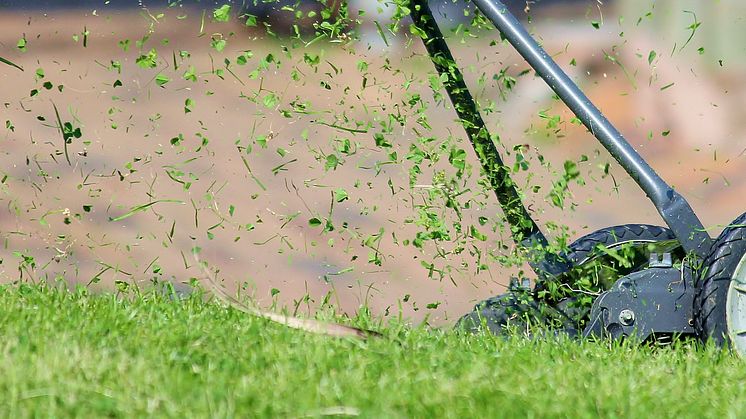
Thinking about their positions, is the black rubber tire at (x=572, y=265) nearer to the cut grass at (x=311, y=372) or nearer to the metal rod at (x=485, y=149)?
the metal rod at (x=485, y=149)

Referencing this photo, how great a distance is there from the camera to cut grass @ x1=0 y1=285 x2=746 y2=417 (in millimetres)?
2043

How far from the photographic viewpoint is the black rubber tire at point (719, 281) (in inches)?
112

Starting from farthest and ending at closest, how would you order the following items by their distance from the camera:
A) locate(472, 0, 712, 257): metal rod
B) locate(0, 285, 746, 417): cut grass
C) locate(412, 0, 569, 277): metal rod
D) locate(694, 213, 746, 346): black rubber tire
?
locate(412, 0, 569, 277): metal rod → locate(472, 0, 712, 257): metal rod → locate(694, 213, 746, 346): black rubber tire → locate(0, 285, 746, 417): cut grass

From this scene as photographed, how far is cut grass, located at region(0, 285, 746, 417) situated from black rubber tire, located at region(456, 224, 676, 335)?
289mm

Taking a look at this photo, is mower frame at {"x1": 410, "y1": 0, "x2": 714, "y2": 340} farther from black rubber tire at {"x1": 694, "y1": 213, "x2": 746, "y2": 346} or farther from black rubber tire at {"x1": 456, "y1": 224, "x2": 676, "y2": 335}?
black rubber tire at {"x1": 456, "y1": 224, "x2": 676, "y2": 335}

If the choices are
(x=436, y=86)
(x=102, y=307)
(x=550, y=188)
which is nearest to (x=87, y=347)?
(x=102, y=307)

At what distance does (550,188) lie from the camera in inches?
128

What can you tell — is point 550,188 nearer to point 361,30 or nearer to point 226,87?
point 361,30

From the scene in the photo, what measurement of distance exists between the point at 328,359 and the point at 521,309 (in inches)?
40.2

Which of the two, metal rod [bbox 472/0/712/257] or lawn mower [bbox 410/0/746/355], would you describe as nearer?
lawn mower [bbox 410/0/746/355]

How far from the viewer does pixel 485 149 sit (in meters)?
3.24

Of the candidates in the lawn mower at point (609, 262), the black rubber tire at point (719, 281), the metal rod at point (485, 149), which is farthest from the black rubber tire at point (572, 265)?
the black rubber tire at point (719, 281)

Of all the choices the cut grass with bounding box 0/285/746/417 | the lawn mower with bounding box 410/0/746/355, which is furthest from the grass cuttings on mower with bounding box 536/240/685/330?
the cut grass with bounding box 0/285/746/417

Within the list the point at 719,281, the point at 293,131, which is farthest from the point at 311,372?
the point at 293,131
